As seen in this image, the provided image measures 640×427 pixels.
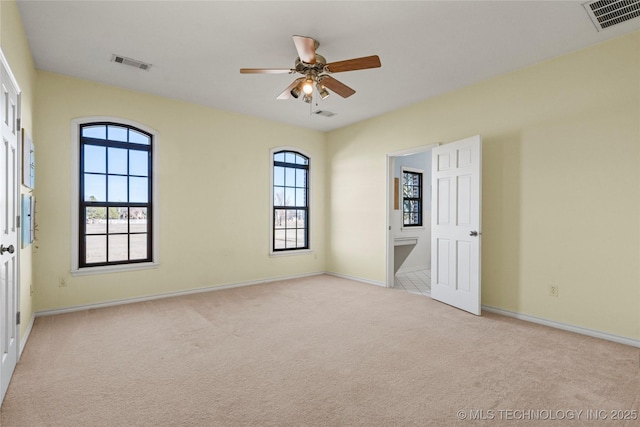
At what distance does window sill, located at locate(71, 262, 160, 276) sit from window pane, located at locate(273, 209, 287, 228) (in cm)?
209

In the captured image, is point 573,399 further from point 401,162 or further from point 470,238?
point 401,162

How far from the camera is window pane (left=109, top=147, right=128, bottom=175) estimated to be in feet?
14.7

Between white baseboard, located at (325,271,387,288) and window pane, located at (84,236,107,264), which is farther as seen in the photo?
white baseboard, located at (325,271,387,288)

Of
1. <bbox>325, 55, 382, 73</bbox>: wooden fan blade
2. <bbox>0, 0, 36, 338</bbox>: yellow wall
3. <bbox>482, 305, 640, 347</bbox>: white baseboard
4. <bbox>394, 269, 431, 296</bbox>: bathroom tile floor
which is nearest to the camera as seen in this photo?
<bbox>0, 0, 36, 338</bbox>: yellow wall

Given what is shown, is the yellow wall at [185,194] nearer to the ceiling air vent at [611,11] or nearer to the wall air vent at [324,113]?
the wall air vent at [324,113]

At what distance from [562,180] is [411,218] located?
12.3ft

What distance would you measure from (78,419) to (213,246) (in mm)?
3362

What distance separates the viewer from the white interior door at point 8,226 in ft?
6.98

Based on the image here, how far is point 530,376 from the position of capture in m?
2.49

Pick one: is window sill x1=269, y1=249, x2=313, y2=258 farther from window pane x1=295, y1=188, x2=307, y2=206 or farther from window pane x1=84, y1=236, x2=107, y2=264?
window pane x1=84, y1=236, x2=107, y2=264

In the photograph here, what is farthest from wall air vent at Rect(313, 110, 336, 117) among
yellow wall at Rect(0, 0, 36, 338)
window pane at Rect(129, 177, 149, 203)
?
yellow wall at Rect(0, 0, 36, 338)

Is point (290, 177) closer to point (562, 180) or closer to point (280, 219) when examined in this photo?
point (280, 219)

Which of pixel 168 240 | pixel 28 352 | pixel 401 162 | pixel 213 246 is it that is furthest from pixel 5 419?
pixel 401 162

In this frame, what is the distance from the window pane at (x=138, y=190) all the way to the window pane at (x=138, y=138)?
0.51 m
